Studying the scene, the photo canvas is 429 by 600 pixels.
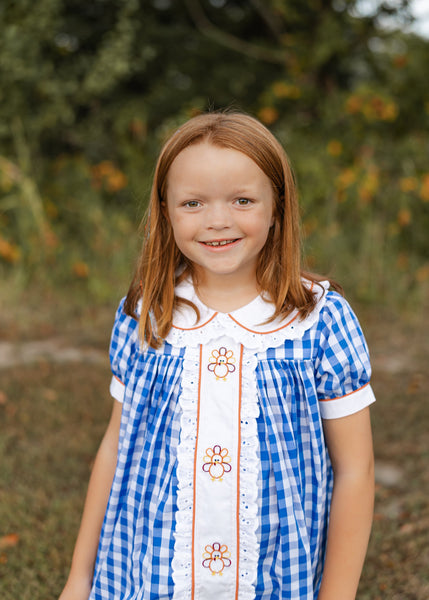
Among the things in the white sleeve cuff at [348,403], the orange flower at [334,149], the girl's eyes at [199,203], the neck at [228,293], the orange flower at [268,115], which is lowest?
the white sleeve cuff at [348,403]

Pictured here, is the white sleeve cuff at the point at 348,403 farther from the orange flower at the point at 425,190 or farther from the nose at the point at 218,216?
the orange flower at the point at 425,190

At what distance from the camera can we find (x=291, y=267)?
58.5 inches

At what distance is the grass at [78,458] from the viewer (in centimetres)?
216

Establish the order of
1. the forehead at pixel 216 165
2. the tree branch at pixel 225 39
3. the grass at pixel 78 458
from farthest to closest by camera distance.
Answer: the tree branch at pixel 225 39 → the grass at pixel 78 458 → the forehead at pixel 216 165

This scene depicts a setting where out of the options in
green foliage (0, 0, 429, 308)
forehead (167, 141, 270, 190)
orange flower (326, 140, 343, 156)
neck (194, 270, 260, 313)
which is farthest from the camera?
orange flower (326, 140, 343, 156)

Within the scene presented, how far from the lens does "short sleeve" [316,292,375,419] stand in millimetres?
1381

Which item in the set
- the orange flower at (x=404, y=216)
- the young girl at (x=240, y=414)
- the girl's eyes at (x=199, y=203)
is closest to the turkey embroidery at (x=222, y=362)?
the young girl at (x=240, y=414)

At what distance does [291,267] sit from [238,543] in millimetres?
623

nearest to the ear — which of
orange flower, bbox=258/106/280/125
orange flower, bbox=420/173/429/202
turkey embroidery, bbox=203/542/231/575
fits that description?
turkey embroidery, bbox=203/542/231/575

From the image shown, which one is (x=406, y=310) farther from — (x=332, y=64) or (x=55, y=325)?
(x=332, y=64)

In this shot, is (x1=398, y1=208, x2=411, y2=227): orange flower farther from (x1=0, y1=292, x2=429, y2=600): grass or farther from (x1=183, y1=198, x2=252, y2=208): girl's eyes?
(x1=183, y1=198, x2=252, y2=208): girl's eyes

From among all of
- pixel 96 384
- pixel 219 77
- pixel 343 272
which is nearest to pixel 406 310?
pixel 343 272

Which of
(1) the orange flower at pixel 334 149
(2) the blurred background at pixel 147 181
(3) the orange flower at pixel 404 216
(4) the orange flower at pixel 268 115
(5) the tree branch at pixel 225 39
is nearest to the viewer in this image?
(2) the blurred background at pixel 147 181

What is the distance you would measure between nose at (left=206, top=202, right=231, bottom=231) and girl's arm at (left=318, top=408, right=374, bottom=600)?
0.49 meters
